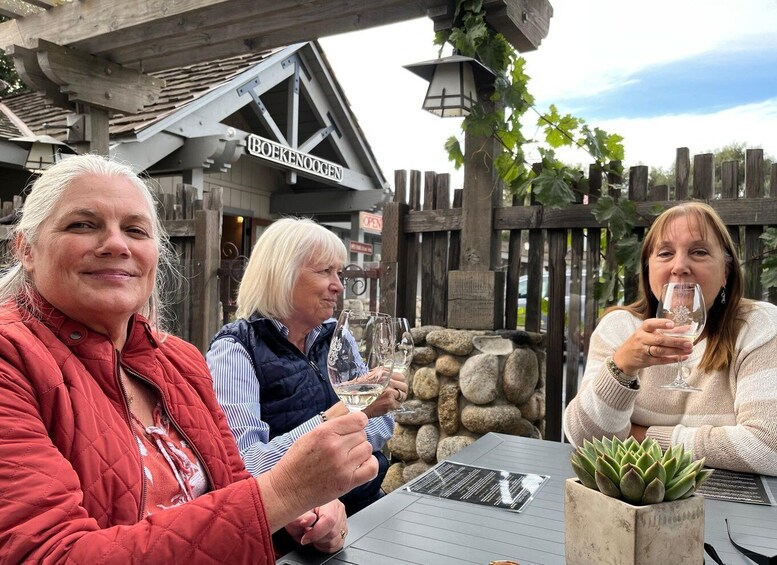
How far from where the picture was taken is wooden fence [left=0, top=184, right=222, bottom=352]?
15.0ft

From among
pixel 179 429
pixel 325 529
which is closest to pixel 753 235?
pixel 325 529

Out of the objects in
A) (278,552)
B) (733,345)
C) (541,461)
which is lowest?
(278,552)

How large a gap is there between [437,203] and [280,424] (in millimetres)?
2018

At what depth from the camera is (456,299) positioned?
11.5ft

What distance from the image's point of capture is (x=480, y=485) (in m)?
1.76

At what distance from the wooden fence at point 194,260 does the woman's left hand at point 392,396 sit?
10.1ft

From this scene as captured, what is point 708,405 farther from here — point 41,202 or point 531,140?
point 41,202

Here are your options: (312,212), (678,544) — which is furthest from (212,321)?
(312,212)

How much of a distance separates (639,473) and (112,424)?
960 millimetres

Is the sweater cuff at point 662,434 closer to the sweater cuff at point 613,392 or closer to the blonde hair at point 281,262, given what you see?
Result: the sweater cuff at point 613,392

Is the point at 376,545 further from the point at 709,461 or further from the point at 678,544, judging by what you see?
the point at 709,461

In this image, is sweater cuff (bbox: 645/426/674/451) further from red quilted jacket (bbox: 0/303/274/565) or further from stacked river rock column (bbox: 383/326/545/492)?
red quilted jacket (bbox: 0/303/274/565)

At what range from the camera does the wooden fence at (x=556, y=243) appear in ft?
9.48

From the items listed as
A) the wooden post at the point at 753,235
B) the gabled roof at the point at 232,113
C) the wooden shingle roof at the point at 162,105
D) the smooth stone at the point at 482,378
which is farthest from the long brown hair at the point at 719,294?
the wooden shingle roof at the point at 162,105
